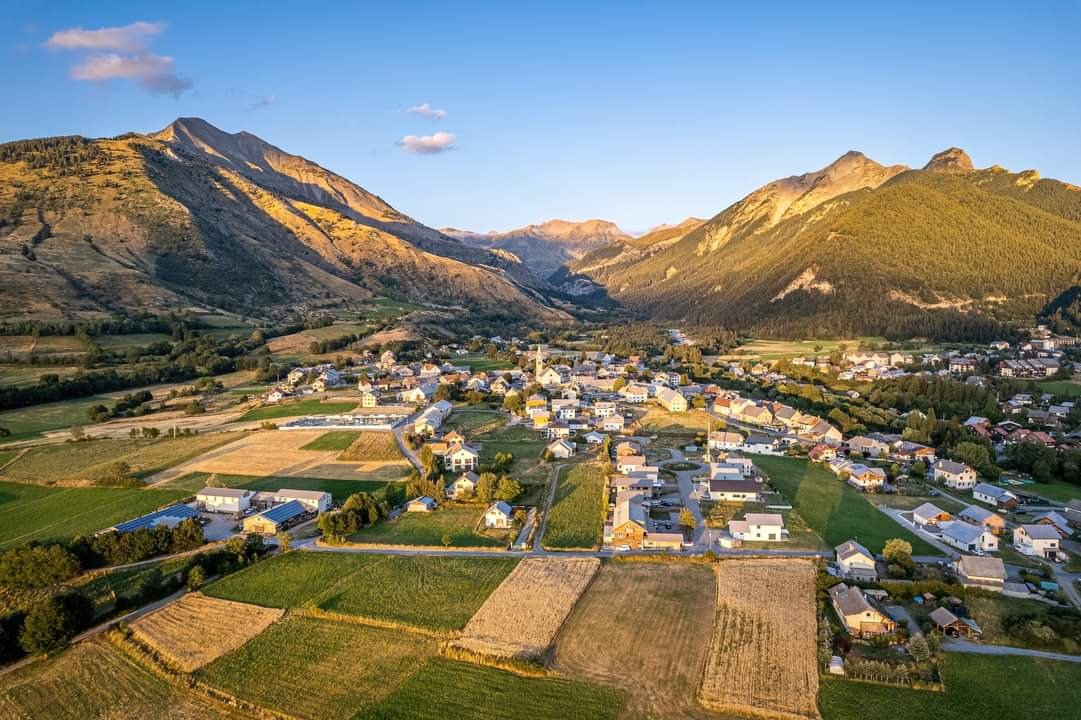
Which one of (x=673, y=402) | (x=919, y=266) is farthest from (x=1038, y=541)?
(x=919, y=266)

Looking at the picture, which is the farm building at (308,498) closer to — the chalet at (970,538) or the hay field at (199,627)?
the hay field at (199,627)

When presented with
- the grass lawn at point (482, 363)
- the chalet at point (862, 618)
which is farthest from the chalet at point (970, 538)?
the grass lawn at point (482, 363)

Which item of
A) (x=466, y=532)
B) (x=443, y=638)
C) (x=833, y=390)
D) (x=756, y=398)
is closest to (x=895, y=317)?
(x=833, y=390)

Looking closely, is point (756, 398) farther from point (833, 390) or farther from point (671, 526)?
point (671, 526)

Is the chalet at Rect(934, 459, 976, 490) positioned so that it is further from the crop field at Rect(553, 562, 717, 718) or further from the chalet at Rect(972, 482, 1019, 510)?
the crop field at Rect(553, 562, 717, 718)

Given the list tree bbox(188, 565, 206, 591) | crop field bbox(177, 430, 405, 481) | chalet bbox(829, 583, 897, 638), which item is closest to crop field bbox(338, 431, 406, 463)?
→ crop field bbox(177, 430, 405, 481)

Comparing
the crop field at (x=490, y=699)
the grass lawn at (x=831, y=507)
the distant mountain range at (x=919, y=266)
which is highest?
the distant mountain range at (x=919, y=266)

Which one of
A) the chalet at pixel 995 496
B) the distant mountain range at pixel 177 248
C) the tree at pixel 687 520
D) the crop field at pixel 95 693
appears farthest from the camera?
the distant mountain range at pixel 177 248
